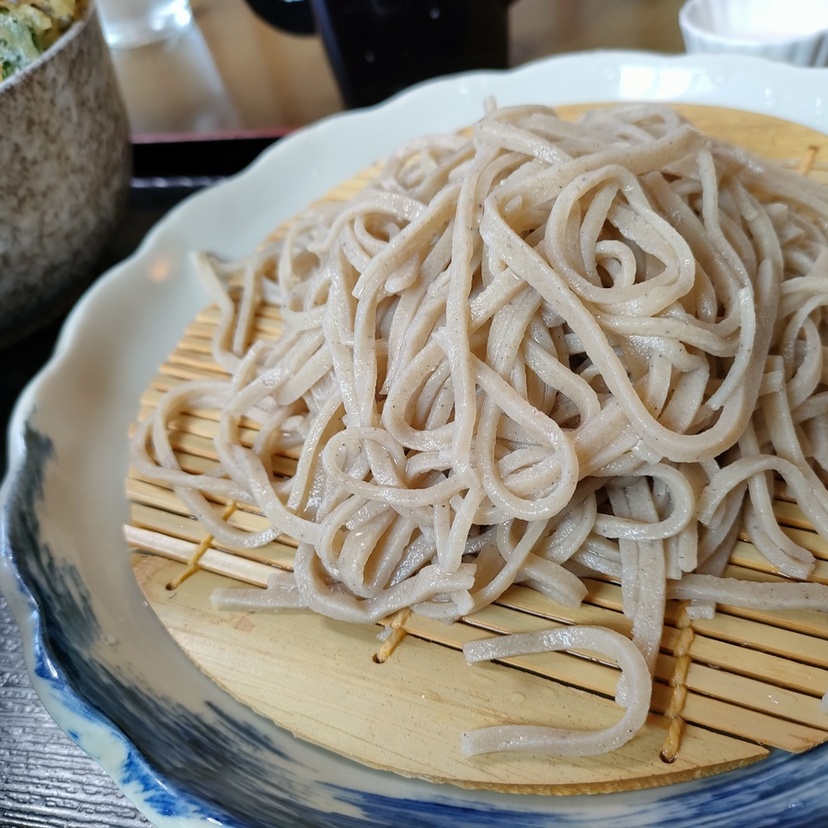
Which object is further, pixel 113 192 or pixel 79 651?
pixel 113 192

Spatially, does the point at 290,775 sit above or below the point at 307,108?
below

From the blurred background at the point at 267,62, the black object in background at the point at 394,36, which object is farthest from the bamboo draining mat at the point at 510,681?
the blurred background at the point at 267,62

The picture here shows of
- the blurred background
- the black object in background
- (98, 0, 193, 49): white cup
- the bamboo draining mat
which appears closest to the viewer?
the bamboo draining mat

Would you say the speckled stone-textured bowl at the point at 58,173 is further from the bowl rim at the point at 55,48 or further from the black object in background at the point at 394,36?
the black object in background at the point at 394,36

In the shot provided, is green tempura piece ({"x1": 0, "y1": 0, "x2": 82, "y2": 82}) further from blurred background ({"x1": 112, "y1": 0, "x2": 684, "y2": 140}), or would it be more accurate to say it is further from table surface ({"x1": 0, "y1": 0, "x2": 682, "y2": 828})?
blurred background ({"x1": 112, "y1": 0, "x2": 684, "y2": 140})

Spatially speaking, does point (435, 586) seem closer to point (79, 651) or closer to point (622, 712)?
point (622, 712)

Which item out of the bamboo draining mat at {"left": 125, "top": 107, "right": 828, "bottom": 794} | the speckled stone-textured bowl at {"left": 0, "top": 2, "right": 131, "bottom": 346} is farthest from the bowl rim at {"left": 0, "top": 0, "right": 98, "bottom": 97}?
the bamboo draining mat at {"left": 125, "top": 107, "right": 828, "bottom": 794}

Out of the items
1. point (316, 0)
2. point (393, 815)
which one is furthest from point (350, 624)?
point (316, 0)
